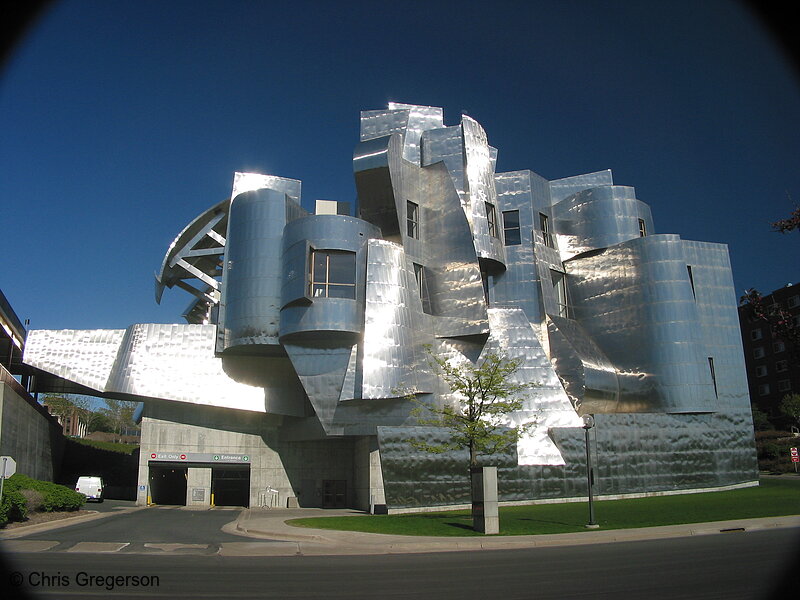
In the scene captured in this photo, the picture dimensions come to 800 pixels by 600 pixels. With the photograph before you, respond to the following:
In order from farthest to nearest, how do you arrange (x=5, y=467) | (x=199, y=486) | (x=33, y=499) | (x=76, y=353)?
(x=199, y=486) < (x=76, y=353) < (x=33, y=499) < (x=5, y=467)

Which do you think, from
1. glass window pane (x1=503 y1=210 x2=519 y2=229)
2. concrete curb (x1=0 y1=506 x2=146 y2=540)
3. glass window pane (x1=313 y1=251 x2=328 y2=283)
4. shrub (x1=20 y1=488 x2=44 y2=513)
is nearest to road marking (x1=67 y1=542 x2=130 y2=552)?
concrete curb (x1=0 y1=506 x2=146 y2=540)

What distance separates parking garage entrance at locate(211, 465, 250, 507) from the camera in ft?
178

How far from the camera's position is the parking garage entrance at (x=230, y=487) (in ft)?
178

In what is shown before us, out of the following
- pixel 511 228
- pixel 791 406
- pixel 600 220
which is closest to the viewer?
pixel 511 228

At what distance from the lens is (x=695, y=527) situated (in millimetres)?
22234

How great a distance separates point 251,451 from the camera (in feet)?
167

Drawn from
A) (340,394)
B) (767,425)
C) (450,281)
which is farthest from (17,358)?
(767,425)

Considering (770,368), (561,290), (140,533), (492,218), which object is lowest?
(140,533)

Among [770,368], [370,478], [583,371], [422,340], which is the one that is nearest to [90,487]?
[370,478]

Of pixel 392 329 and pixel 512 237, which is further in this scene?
pixel 512 237

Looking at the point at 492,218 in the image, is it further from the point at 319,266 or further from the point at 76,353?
the point at 76,353

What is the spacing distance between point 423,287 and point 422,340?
173 inches

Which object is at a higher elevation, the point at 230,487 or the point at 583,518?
the point at 583,518

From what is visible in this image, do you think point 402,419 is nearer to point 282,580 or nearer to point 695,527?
point 695,527
